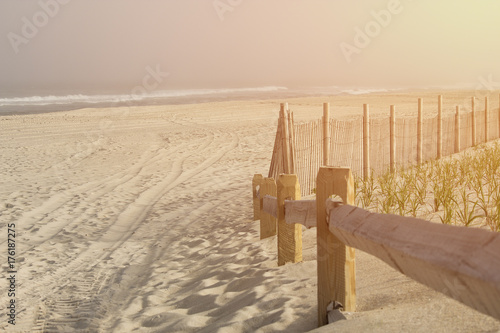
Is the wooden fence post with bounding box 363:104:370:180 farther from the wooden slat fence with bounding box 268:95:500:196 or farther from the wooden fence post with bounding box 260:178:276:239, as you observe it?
the wooden fence post with bounding box 260:178:276:239

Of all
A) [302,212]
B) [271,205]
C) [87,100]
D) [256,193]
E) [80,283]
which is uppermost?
[87,100]

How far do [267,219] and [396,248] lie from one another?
11.7 feet

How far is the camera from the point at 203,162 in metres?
11.8

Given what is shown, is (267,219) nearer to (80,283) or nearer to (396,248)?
(80,283)

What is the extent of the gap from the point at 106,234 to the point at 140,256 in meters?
1.10

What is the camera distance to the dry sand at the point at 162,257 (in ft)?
9.64

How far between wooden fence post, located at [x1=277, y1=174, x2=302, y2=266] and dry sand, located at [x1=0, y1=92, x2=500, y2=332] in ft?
0.35

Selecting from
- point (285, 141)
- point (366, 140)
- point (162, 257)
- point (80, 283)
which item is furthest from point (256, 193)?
point (366, 140)

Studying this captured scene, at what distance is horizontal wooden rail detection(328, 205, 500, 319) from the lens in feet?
4.26

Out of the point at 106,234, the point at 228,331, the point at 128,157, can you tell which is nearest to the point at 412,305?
the point at 228,331

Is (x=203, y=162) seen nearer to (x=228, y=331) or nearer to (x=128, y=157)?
(x=128, y=157)

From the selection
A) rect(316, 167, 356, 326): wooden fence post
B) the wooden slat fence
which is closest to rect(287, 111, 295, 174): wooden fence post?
the wooden slat fence

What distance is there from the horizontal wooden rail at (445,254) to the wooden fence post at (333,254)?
1.90 feet

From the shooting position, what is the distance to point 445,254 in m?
1.44
